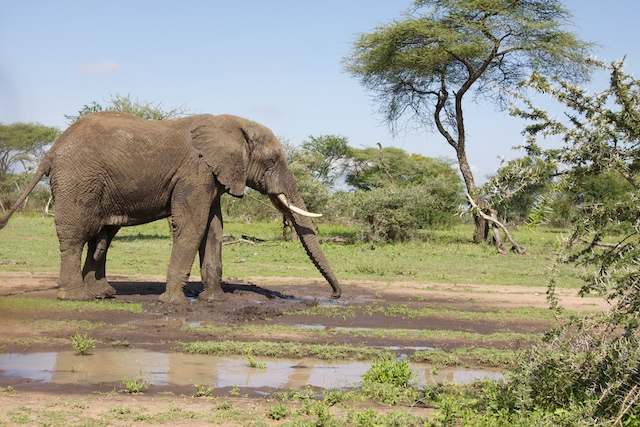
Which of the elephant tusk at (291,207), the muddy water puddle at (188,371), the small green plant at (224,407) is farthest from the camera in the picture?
the elephant tusk at (291,207)

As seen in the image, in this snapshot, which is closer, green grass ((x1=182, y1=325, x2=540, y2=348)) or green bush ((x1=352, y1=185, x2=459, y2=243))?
green grass ((x1=182, y1=325, x2=540, y2=348))

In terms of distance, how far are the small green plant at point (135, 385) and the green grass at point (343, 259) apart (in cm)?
951

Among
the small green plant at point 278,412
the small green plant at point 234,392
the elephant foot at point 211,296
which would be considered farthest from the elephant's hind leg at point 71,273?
the small green plant at point 278,412

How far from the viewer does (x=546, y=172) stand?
5949 mm

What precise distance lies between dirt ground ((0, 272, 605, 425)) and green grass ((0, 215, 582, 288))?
48.8 inches

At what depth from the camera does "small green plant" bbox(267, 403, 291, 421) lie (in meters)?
6.42

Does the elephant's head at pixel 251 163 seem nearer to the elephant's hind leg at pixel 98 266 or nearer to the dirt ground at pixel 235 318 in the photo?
the dirt ground at pixel 235 318

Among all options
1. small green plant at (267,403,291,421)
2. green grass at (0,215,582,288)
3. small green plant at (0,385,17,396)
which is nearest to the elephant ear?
green grass at (0,215,582,288)

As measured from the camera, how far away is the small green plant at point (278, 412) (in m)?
6.42

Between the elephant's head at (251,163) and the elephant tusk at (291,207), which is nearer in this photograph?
the elephant's head at (251,163)

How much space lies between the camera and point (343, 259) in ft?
72.2

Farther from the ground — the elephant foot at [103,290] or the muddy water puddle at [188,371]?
the elephant foot at [103,290]

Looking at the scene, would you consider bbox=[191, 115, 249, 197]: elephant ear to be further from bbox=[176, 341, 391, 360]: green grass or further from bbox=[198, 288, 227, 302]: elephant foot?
bbox=[176, 341, 391, 360]: green grass

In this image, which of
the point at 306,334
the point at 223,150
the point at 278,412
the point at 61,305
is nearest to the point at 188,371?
the point at 278,412
